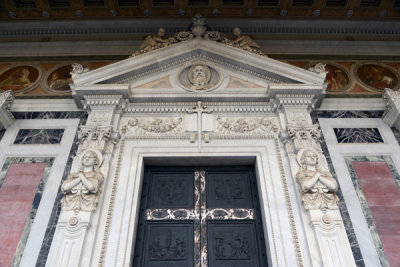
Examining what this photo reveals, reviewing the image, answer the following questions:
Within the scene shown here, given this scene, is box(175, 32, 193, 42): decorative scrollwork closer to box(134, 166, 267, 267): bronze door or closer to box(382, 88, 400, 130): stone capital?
box(134, 166, 267, 267): bronze door

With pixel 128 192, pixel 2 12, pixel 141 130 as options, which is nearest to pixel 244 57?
pixel 141 130

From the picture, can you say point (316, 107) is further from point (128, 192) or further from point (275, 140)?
point (128, 192)

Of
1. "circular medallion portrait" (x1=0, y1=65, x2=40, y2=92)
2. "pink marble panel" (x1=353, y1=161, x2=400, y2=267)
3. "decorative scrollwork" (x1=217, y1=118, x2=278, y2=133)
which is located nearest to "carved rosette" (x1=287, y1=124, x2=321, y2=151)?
"decorative scrollwork" (x1=217, y1=118, x2=278, y2=133)

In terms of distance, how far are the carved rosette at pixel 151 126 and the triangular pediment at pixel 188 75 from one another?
460 mm

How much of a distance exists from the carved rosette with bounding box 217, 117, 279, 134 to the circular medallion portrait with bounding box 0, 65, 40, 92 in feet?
13.8

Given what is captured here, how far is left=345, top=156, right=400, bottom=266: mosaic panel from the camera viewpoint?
564 centimetres

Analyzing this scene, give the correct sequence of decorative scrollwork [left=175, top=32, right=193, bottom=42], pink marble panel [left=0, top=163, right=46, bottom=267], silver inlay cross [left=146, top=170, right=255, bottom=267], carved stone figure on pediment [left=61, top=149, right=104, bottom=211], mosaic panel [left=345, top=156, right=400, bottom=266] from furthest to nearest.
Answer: decorative scrollwork [left=175, top=32, right=193, bottom=42] → silver inlay cross [left=146, top=170, right=255, bottom=267] → mosaic panel [left=345, top=156, right=400, bottom=266] → pink marble panel [left=0, top=163, right=46, bottom=267] → carved stone figure on pediment [left=61, top=149, right=104, bottom=211]

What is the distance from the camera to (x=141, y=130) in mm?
6773

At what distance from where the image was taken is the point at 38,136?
695 cm

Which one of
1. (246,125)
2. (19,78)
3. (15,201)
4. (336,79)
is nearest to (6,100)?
(19,78)

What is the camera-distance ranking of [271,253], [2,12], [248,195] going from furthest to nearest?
[2,12]
[248,195]
[271,253]

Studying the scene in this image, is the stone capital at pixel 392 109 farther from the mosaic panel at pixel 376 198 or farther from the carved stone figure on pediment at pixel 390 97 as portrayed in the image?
the mosaic panel at pixel 376 198

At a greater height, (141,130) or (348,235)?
(141,130)

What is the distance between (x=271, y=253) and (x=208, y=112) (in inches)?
112
